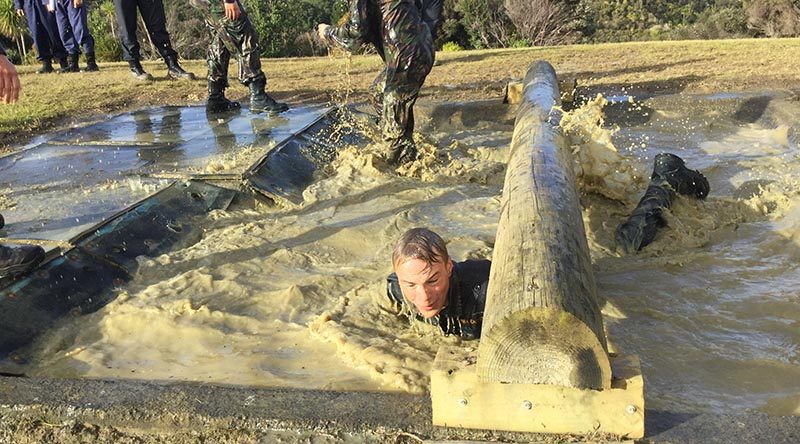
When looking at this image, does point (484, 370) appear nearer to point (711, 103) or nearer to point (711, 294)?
point (711, 294)

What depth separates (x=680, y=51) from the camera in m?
13.4

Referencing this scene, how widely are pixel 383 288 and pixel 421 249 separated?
898mm

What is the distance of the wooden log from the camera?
196 centimetres

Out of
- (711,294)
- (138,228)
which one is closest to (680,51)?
(711,294)

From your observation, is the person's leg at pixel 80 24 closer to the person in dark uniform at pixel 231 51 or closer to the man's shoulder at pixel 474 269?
the person in dark uniform at pixel 231 51

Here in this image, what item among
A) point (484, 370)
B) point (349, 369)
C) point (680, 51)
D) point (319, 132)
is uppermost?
point (680, 51)

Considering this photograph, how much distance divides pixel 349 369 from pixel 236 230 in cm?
193

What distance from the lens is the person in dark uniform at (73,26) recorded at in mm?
11414

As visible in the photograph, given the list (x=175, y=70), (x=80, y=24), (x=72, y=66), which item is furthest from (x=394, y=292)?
(x=72, y=66)

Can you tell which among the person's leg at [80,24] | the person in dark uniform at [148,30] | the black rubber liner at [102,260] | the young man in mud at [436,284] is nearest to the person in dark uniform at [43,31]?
the person's leg at [80,24]

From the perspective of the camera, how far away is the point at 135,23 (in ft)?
33.0

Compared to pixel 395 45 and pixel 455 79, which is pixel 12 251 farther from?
pixel 455 79

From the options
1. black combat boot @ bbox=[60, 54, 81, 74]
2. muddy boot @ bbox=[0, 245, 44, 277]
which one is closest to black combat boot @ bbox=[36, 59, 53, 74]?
black combat boot @ bbox=[60, 54, 81, 74]

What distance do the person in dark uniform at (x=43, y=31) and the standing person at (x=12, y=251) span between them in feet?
34.2
